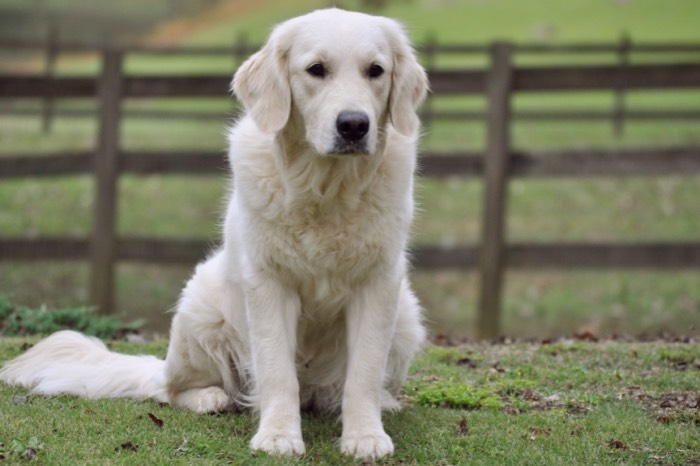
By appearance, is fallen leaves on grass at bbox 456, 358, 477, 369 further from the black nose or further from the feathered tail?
the black nose

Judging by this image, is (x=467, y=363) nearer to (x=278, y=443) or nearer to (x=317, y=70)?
(x=278, y=443)

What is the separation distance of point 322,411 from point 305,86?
157 centimetres

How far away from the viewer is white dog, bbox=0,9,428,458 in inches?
161

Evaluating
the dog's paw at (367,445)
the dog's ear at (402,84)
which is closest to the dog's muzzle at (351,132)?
the dog's ear at (402,84)

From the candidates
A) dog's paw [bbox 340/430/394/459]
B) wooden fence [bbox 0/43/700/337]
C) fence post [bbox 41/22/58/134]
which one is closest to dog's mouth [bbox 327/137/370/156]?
dog's paw [bbox 340/430/394/459]

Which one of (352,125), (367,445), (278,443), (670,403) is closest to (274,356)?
(278,443)

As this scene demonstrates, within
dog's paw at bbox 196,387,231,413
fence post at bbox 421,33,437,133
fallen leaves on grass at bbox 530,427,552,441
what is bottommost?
dog's paw at bbox 196,387,231,413

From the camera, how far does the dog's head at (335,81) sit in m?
4.00

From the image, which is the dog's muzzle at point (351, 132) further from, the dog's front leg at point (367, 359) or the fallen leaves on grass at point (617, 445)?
the fallen leaves on grass at point (617, 445)

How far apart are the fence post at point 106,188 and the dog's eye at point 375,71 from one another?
4.64 meters

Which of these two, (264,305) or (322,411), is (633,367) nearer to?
(322,411)

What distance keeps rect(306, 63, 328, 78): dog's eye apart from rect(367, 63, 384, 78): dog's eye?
185mm

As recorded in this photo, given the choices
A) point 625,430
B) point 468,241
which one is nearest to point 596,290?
point 468,241

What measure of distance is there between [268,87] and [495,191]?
13.3ft
